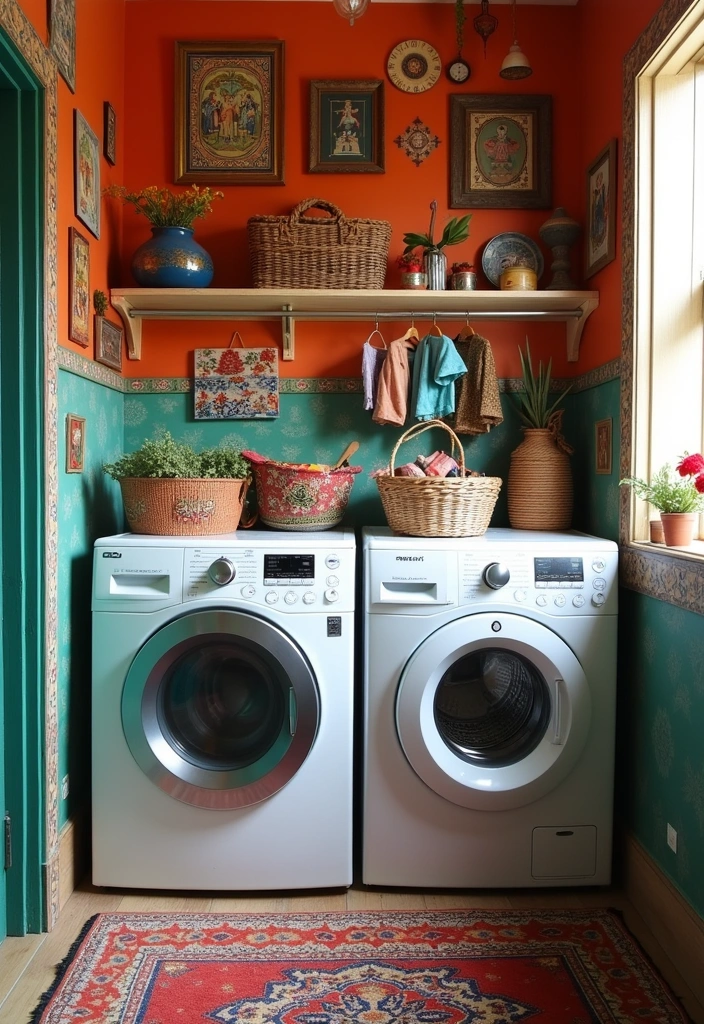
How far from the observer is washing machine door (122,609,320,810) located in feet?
6.44

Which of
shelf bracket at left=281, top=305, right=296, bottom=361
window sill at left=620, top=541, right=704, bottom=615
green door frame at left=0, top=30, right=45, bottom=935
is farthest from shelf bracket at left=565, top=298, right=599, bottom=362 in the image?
green door frame at left=0, top=30, right=45, bottom=935

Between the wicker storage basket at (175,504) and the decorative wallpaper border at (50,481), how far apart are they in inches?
10.5

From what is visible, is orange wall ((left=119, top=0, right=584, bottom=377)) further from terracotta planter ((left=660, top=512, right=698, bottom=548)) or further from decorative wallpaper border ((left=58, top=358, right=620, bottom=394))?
terracotta planter ((left=660, top=512, right=698, bottom=548))

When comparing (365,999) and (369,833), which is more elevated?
(369,833)

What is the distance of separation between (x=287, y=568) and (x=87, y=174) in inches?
50.0

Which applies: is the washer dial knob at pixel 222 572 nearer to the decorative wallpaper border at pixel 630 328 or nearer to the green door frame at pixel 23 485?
the green door frame at pixel 23 485

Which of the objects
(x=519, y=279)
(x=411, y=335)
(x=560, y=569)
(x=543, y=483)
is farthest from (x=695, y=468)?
(x=411, y=335)

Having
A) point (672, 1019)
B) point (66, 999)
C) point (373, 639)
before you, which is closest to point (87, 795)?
point (66, 999)

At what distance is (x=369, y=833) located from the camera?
2035mm

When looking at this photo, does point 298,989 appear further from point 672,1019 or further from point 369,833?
point 672,1019

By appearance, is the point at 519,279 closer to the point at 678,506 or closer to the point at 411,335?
the point at 411,335

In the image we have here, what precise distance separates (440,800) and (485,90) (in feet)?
7.50

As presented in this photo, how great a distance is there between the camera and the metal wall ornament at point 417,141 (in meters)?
2.59

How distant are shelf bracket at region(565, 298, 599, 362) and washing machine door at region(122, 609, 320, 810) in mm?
1372
